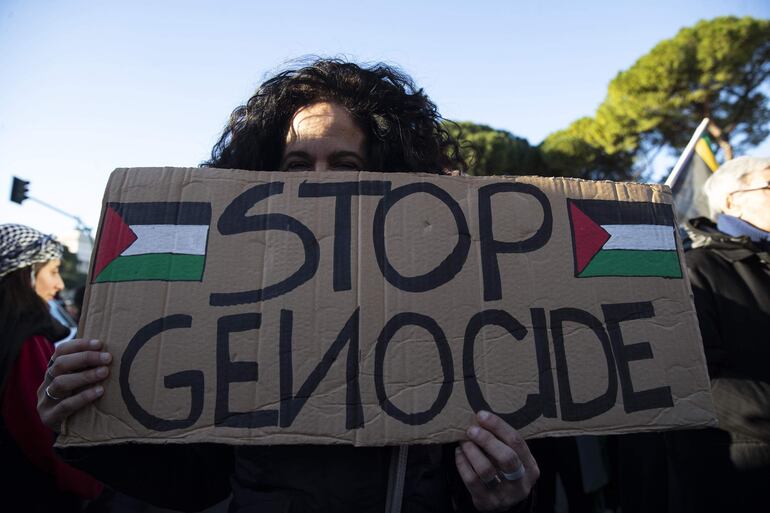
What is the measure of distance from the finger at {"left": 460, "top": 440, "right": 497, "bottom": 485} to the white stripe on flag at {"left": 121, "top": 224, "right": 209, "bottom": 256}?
0.80 m

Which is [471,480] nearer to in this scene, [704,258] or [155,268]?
[155,268]

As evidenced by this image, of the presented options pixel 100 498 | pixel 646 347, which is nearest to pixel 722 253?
pixel 646 347

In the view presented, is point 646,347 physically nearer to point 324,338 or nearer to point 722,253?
point 324,338

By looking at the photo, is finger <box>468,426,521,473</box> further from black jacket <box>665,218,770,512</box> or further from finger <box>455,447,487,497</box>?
black jacket <box>665,218,770,512</box>

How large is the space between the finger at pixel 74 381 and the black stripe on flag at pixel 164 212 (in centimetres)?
37

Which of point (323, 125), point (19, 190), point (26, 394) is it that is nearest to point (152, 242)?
point (323, 125)

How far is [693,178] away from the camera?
3.47 meters

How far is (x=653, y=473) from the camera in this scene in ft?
6.82

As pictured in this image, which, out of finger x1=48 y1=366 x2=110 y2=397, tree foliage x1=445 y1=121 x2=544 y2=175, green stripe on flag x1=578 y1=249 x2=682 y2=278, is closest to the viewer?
finger x1=48 y1=366 x2=110 y2=397

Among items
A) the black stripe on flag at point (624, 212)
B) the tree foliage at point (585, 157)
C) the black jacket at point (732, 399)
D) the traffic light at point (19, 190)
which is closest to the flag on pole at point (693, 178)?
the black jacket at point (732, 399)

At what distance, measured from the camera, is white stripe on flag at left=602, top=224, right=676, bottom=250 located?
1284 mm

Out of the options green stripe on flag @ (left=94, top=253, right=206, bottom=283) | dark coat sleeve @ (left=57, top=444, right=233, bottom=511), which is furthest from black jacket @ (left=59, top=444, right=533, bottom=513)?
green stripe on flag @ (left=94, top=253, right=206, bottom=283)

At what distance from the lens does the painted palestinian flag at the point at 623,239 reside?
126cm

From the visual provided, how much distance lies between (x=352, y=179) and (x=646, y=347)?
877mm
